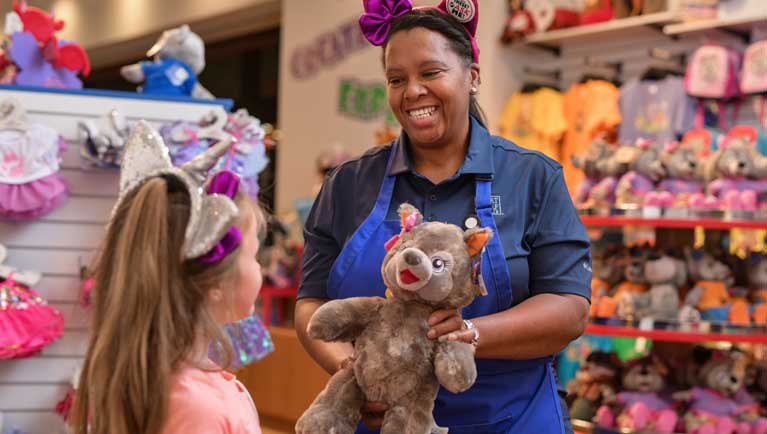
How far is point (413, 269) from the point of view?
152 cm

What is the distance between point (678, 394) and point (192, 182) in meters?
3.18

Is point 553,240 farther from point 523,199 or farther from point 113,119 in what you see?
point 113,119

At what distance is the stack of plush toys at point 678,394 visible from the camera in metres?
4.05

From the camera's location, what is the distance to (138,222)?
4.55ft

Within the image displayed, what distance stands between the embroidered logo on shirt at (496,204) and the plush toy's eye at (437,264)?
0.88 ft

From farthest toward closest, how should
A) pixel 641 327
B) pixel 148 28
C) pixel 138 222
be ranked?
1. pixel 148 28
2. pixel 641 327
3. pixel 138 222

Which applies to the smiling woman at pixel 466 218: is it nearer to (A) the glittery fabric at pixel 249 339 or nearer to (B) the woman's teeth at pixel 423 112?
(B) the woman's teeth at pixel 423 112

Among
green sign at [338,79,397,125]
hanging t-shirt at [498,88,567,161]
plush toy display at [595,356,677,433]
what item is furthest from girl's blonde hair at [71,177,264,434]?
green sign at [338,79,397,125]

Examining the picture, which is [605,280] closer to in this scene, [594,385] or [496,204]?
[594,385]

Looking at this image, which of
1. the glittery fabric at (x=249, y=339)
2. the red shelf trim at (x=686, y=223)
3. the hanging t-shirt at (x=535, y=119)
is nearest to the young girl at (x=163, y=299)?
the glittery fabric at (x=249, y=339)

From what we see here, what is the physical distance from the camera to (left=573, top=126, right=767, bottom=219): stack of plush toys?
4172 mm

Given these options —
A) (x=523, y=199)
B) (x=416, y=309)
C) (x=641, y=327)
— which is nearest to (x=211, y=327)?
(x=416, y=309)

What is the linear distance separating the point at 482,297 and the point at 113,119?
7.32ft

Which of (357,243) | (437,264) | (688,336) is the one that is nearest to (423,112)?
(357,243)
